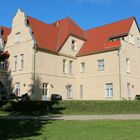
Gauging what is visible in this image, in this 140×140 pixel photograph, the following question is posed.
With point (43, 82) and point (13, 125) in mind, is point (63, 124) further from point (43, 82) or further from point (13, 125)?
point (43, 82)

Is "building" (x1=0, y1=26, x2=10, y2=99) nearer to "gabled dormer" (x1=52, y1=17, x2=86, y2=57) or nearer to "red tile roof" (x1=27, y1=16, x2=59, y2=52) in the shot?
"red tile roof" (x1=27, y1=16, x2=59, y2=52)

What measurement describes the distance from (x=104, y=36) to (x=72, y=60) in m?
6.08

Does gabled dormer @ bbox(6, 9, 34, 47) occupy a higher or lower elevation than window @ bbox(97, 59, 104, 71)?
higher

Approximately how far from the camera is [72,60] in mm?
41312

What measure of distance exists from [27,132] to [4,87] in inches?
1009

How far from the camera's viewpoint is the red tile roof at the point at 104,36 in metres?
38.8

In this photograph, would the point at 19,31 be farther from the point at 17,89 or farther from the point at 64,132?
the point at 64,132

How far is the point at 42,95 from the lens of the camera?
36000 mm

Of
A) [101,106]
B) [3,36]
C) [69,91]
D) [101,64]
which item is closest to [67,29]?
[101,64]

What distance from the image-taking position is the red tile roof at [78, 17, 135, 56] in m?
38.8

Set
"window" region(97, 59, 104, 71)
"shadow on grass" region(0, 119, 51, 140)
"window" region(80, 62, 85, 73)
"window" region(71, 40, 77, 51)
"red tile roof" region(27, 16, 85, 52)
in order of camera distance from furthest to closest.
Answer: "window" region(71, 40, 77, 51), "window" region(80, 62, 85, 73), "window" region(97, 59, 104, 71), "red tile roof" region(27, 16, 85, 52), "shadow on grass" region(0, 119, 51, 140)

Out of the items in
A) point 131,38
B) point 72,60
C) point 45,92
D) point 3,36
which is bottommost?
point 45,92

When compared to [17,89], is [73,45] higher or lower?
higher

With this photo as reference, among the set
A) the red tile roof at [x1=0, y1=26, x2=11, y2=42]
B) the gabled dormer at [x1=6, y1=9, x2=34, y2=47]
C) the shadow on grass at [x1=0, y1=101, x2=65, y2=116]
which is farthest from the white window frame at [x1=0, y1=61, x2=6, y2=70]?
the shadow on grass at [x1=0, y1=101, x2=65, y2=116]
